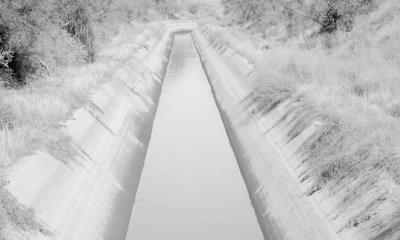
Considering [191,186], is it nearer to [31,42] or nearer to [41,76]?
[41,76]

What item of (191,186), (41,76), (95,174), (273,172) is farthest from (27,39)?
(273,172)

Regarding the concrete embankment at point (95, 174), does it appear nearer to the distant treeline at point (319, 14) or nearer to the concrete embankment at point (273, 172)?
the concrete embankment at point (273, 172)

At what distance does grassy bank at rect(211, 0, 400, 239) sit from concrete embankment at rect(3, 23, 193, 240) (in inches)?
202

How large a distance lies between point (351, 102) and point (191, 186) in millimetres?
5464

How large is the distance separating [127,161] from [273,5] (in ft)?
116

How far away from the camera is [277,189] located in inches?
548

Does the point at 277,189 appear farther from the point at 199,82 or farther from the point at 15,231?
the point at 199,82

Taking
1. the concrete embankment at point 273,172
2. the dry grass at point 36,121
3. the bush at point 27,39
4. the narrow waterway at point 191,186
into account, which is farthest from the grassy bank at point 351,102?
the bush at point 27,39

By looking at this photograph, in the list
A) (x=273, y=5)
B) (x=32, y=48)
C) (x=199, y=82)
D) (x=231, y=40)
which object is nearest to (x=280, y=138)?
(x=32, y=48)

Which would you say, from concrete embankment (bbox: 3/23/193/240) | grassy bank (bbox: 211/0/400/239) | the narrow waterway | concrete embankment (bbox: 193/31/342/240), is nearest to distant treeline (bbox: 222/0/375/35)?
grassy bank (bbox: 211/0/400/239)

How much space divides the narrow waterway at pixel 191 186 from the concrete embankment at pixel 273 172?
441 mm

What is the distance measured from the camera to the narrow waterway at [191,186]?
1338 cm

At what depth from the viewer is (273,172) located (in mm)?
14930

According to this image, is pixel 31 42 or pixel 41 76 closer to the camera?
pixel 31 42
